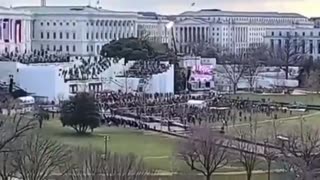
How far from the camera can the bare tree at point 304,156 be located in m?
13.3

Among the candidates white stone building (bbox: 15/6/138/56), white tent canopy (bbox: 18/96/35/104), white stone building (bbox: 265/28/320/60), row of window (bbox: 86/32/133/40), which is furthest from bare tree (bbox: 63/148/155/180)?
white stone building (bbox: 265/28/320/60)

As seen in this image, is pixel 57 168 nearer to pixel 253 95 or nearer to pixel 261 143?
pixel 261 143

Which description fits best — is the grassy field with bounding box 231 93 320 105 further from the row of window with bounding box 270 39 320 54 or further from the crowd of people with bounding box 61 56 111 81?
the row of window with bounding box 270 39 320 54

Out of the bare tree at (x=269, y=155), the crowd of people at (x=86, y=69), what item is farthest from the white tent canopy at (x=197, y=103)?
the bare tree at (x=269, y=155)

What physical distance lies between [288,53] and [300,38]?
30.6 feet

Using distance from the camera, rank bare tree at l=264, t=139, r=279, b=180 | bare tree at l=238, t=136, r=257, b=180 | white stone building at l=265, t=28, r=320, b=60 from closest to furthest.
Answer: bare tree at l=238, t=136, r=257, b=180, bare tree at l=264, t=139, r=279, b=180, white stone building at l=265, t=28, r=320, b=60

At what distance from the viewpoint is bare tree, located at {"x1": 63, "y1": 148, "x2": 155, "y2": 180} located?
13430 mm

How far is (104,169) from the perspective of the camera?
13.7 metres

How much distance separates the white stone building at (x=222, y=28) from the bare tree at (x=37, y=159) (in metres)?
44.4

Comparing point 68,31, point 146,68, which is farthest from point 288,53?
point 146,68

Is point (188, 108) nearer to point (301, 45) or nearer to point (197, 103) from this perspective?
point (197, 103)

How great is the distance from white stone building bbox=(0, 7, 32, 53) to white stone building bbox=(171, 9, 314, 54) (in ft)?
45.2

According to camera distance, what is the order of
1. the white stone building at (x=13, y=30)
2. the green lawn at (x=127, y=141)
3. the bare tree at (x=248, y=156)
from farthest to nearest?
1. the white stone building at (x=13, y=30)
2. the green lawn at (x=127, y=141)
3. the bare tree at (x=248, y=156)

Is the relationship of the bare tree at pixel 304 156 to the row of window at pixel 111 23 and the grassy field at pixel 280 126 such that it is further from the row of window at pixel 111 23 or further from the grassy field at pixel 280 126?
the row of window at pixel 111 23
